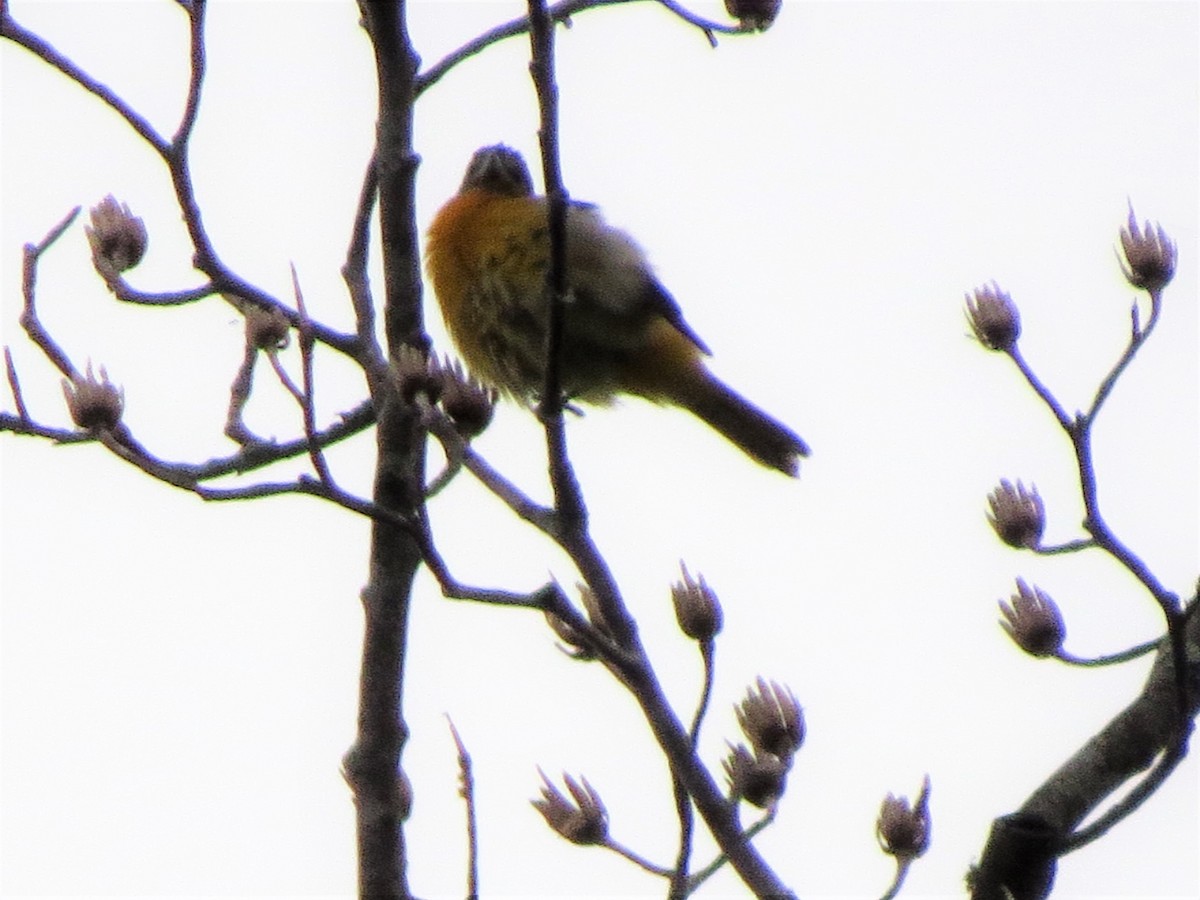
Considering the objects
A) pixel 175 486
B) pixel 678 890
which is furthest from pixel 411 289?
pixel 678 890

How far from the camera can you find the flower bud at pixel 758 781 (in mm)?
2635

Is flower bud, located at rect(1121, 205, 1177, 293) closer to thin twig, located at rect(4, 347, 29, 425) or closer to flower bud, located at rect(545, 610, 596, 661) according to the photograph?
flower bud, located at rect(545, 610, 596, 661)

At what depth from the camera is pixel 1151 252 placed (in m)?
Answer: 2.95

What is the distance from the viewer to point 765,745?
2.70 meters

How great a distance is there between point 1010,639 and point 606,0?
4.38ft

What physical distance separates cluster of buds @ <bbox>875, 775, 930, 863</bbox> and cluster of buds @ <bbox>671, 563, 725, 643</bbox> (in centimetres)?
41

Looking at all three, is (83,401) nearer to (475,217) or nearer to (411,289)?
(411,289)

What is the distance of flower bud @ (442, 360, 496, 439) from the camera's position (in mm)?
2705

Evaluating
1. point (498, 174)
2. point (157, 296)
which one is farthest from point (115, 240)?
point (498, 174)

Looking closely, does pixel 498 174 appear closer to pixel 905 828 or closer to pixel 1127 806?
pixel 905 828

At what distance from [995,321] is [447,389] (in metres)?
0.98

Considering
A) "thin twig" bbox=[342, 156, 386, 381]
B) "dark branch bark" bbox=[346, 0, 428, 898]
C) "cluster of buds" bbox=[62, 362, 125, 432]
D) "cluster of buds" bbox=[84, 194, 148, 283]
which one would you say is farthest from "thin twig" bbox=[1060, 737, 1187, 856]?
"cluster of buds" bbox=[84, 194, 148, 283]

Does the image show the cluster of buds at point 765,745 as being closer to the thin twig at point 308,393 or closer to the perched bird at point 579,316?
the thin twig at point 308,393

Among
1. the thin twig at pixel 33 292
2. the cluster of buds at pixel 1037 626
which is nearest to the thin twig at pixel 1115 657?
the cluster of buds at pixel 1037 626
